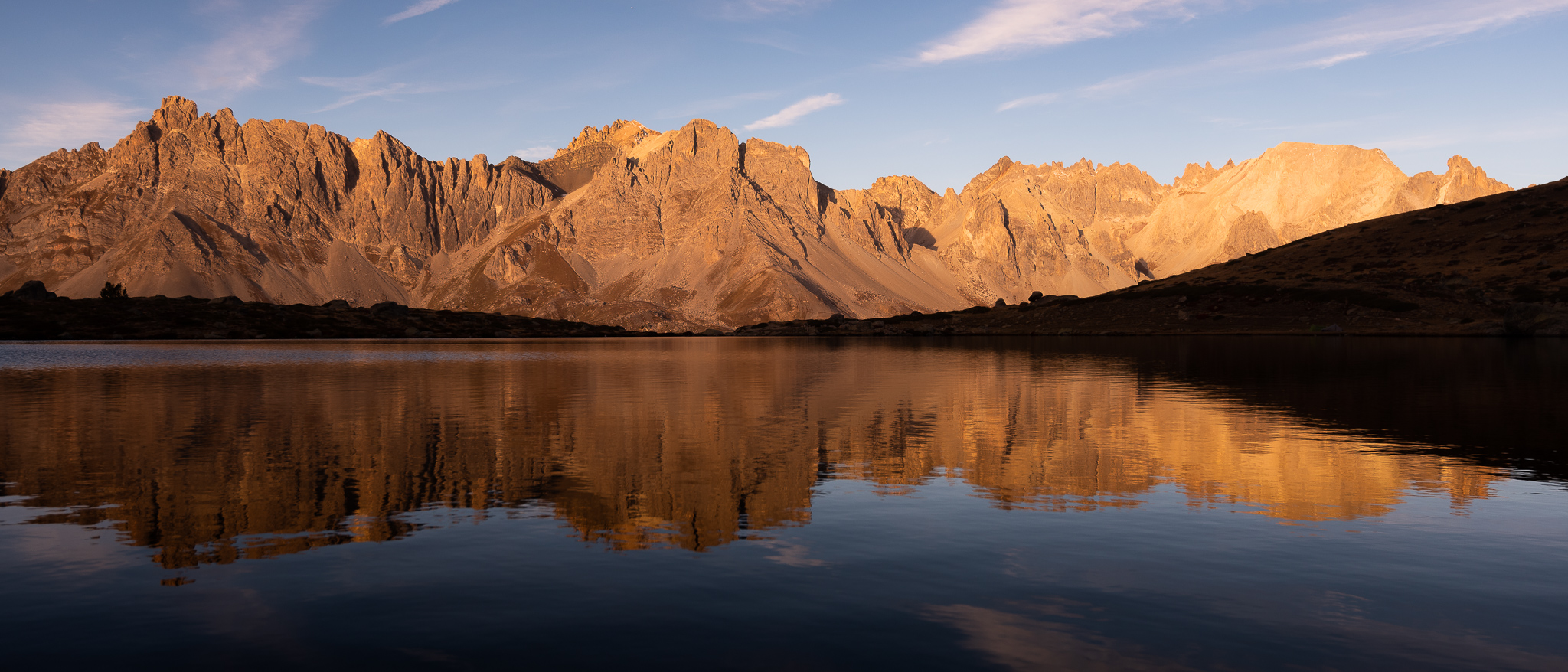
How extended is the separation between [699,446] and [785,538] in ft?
53.2

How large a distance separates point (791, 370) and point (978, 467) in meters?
61.5

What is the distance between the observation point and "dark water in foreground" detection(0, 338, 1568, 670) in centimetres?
1503

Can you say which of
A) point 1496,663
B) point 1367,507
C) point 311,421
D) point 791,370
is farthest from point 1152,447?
point 791,370

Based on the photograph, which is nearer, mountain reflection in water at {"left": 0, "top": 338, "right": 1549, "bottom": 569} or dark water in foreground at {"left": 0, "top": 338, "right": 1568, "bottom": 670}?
dark water in foreground at {"left": 0, "top": 338, "right": 1568, "bottom": 670}

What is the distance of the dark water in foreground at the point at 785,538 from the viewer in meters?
15.0

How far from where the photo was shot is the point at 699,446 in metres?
38.2

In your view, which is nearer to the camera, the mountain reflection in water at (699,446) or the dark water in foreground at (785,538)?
the dark water in foreground at (785,538)

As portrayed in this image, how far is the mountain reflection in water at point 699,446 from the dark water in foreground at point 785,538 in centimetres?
23

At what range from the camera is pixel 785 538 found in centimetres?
2234

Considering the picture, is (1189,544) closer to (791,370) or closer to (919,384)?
(919,384)

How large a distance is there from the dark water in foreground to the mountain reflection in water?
0.23 metres

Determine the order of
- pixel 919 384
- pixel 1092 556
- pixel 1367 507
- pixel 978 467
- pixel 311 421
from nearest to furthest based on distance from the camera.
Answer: pixel 1092 556 → pixel 1367 507 → pixel 978 467 → pixel 311 421 → pixel 919 384

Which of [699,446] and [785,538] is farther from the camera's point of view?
[699,446]

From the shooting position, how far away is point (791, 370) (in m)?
94.6
